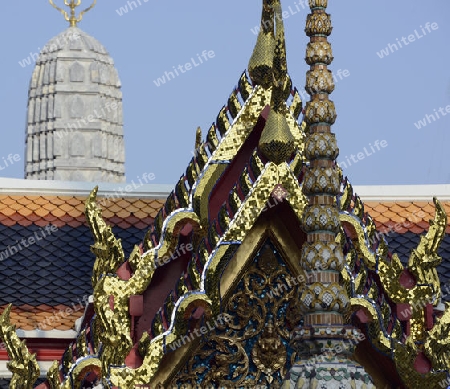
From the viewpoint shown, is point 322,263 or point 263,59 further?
point 263,59

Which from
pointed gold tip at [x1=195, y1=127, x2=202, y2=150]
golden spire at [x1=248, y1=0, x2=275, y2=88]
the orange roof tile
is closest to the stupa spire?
golden spire at [x1=248, y1=0, x2=275, y2=88]

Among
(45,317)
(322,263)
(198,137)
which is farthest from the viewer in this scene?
(45,317)

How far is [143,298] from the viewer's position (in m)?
13.6

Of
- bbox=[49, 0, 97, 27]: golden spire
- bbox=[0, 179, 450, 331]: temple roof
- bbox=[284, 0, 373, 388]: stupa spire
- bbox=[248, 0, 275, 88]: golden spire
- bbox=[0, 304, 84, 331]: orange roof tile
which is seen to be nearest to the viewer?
bbox=[284, 0, 373, 388]: stupa spire

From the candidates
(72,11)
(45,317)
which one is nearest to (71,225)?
(45,317)

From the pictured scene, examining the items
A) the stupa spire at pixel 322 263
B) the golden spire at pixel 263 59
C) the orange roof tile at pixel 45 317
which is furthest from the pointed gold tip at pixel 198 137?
the stupa spire at pixel 322 263

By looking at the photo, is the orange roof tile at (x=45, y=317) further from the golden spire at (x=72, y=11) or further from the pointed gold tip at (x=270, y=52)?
the golden spire at (x=72, y=11)

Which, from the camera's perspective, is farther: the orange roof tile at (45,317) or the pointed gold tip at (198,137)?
the orange roof tile at (45,317)

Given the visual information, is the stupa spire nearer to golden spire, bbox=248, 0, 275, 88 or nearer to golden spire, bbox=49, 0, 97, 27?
golden spire, bbox=248, 0, 275, 88

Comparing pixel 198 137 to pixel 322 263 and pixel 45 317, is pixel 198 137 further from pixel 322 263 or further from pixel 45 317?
pixel 322 263

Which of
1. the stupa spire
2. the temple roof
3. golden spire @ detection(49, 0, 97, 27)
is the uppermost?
golden spire @ detection(49, 0, 97, 27)

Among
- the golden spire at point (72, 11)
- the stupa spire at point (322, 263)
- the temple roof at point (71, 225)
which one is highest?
the golden spire at point (72, 11)

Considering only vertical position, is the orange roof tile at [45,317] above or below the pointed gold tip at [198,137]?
below

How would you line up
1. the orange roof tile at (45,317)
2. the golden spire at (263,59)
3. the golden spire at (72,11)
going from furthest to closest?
the golden spire at (72,11), the orange roof tile at (45,317), the golden spire at (263,59)
